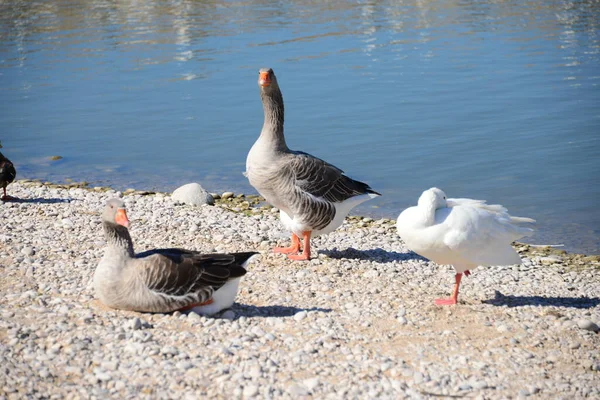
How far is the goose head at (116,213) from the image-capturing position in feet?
25.8

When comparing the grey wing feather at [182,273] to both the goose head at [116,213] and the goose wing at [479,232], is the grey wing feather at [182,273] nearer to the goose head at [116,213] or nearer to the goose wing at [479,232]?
the goose head at [116,213]

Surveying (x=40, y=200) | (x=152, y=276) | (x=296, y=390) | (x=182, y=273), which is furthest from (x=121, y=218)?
(x=40, y=200)

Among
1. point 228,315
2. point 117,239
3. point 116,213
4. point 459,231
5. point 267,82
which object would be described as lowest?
point 228,315

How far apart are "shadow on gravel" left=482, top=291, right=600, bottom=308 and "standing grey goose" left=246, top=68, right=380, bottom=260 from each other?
258 cm

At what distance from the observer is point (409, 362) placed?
7.33 meters

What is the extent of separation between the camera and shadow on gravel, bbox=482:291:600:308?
9297 mm

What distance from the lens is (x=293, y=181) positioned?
407 inches

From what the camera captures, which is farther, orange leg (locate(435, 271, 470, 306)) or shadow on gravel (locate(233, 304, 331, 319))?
orange leg (locate(435, 271, 470, 306))

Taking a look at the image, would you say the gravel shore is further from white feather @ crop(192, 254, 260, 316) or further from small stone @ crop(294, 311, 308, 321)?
white feather @ crop(192, 254, 260, 316)

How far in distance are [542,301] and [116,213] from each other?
5398mm

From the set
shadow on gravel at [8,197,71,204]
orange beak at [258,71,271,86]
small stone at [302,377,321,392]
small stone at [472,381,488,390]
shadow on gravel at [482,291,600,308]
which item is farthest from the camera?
shadow on gravel at [8,197,71,204]

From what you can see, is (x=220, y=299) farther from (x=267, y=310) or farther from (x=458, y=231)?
(x=458, y=231)

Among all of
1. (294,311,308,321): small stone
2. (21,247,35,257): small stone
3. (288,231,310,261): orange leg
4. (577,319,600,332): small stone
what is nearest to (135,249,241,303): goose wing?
(294,311,308,321): small stone

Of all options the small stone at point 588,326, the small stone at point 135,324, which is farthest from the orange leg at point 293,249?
the small stone at point 588,326
